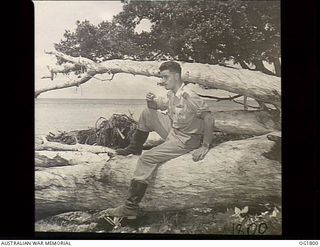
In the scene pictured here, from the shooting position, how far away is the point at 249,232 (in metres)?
1.59

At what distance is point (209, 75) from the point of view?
161cm

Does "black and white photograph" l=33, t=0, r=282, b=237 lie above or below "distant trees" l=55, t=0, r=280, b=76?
below

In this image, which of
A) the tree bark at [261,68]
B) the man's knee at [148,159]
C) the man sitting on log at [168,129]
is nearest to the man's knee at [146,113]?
the man sitting on log at [168,129]

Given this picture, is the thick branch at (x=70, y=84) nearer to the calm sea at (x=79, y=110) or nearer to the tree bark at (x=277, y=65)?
the calm sea at (x=79, y=110)

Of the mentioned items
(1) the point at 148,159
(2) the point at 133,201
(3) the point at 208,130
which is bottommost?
(2) the point at 133,201

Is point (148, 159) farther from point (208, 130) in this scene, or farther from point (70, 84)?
point (70, 84)

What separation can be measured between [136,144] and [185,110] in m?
0.22

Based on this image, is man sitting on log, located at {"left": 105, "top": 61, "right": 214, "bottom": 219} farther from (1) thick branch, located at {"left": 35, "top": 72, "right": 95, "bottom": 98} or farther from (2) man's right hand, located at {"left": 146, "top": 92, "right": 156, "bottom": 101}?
(1) thick branch, located at {"left": 35, "top": 72, "right": 95, "bottom": 98}

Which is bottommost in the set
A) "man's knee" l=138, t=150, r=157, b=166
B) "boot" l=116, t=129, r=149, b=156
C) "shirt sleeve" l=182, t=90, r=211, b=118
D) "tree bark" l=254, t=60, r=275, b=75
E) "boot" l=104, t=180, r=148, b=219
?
"boot" l=104, t=180, r=148, b=219

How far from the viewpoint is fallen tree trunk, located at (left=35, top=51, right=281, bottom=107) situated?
5.25 feet

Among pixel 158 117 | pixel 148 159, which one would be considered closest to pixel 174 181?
pixel 148 159

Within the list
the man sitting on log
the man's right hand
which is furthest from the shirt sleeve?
the man's right hand

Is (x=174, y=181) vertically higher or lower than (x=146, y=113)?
lower

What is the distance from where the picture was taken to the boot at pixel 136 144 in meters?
1.62
